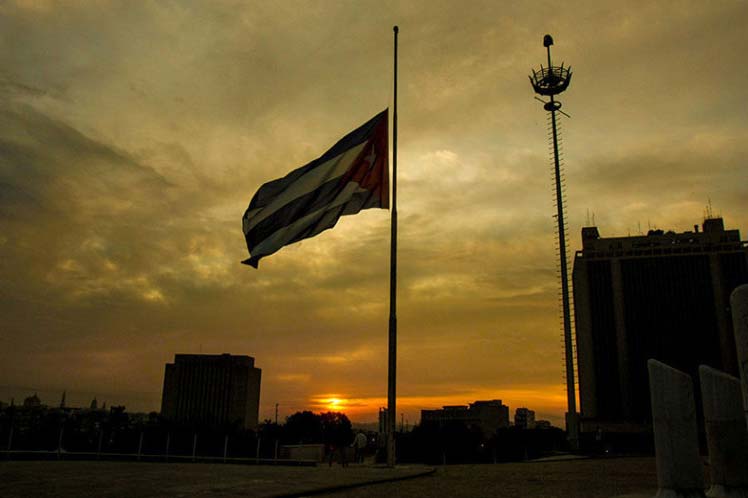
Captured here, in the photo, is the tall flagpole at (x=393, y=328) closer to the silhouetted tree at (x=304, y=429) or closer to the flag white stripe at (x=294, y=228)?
the flag white stripe at (x=294, y=228)

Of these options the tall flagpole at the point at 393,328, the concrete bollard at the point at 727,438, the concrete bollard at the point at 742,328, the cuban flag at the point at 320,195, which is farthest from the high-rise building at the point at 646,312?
the concrete bollard at the point at 742,328

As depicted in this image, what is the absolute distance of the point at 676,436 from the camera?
32.6 feet

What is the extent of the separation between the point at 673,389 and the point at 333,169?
487 inches

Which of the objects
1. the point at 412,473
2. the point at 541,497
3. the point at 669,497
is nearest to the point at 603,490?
the point at 541,497

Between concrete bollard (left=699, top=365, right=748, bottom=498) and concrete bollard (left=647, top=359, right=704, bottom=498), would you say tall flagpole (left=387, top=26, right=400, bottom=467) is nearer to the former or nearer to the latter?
concrete bollard (left=647, top=359, right=704, bottom=498)

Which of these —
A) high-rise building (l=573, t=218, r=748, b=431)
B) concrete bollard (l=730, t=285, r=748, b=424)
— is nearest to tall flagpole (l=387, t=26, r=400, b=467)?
concrete bollard (l=730, t=285, r=748, b=424)

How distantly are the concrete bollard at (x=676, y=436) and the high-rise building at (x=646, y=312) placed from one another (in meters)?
154

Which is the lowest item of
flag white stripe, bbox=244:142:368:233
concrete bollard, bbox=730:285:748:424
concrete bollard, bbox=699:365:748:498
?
concrete bollard, bbox=699:365:748:498

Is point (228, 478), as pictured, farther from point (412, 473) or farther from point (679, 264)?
point (679, 264)

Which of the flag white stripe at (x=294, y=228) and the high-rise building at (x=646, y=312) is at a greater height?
the high-rise building at (x=646, y=312)

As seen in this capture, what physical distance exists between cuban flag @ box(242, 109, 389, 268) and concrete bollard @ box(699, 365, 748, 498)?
11.4 m

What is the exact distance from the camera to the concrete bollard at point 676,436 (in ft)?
32.1

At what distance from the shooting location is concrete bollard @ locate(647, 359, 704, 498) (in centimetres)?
977

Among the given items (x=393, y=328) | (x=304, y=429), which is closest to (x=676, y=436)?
(x=393, y=328)
